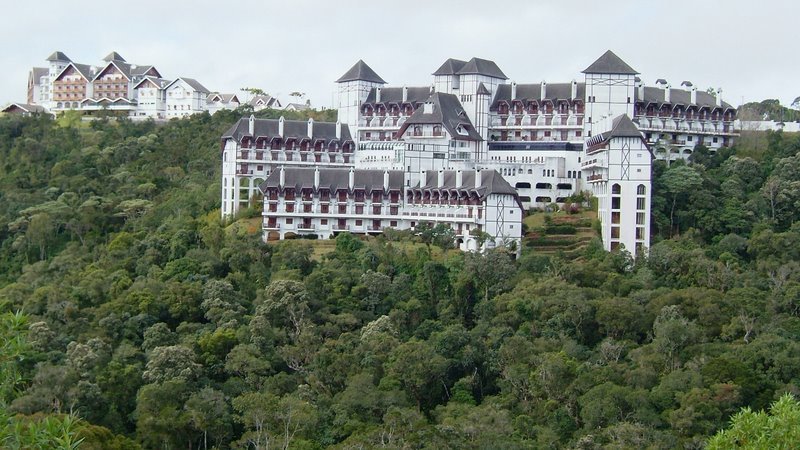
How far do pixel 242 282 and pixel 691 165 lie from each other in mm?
25664

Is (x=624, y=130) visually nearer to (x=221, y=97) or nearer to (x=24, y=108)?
(x=221, y=97)

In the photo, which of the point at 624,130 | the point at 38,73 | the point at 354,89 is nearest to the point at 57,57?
the point at 38,73

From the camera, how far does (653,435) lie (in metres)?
42.2

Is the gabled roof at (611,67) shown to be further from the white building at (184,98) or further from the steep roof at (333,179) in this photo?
the white building at (184,98)

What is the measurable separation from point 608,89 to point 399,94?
12635 millimetres

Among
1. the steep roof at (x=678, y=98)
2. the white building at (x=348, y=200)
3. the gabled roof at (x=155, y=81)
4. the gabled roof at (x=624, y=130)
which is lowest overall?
the white building at (x=348, y=200)

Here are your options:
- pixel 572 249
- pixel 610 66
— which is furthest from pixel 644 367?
pixel 610 66

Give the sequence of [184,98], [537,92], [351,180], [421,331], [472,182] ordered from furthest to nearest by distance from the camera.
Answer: [184,98], [537,92], [351,180], [472,182], [421,331]

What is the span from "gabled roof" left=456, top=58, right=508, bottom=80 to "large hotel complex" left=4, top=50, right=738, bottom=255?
9 cm

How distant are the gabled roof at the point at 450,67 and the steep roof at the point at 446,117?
1734mm

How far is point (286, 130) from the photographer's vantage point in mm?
71625

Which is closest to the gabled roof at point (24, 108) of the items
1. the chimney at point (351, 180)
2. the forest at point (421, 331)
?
the forest at point (421, 331)

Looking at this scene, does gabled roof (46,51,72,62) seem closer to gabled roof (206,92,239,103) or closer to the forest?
gabled roof (206,92,239,103)

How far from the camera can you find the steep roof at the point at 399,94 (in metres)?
73.9
